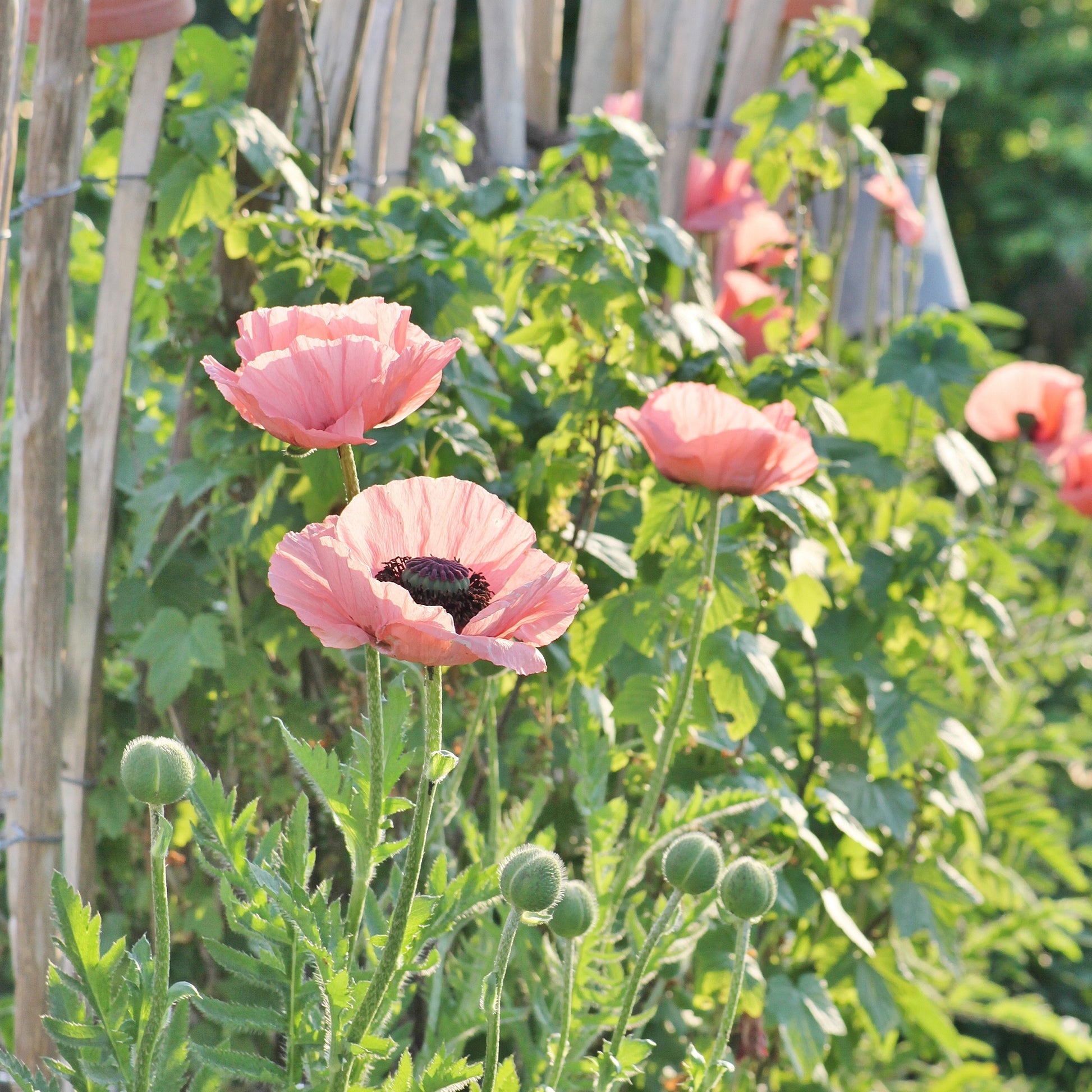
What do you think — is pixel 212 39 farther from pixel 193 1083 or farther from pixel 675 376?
pixel 193 1083

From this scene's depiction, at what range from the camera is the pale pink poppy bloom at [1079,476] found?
1.83 m

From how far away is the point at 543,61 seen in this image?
212 cm

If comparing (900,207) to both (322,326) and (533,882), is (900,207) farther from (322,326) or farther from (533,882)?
(533,882)

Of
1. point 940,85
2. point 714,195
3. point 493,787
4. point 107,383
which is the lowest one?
point 493,787

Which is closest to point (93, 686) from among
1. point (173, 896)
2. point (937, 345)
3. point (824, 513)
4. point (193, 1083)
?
point (173, 896)

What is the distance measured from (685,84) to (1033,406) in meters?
0.80

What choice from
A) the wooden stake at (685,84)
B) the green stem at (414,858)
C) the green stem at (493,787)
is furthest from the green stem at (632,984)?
the wooden stake at (685,84)

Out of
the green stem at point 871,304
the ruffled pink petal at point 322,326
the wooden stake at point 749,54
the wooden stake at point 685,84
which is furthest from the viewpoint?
the wooden stake at point 749,54

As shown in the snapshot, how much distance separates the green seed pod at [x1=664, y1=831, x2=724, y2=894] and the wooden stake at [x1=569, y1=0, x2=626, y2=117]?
5.37 ft

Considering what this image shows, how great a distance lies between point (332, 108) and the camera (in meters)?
1.38

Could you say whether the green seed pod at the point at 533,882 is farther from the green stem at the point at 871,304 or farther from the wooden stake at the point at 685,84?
the wooden stake at the point at 685,84

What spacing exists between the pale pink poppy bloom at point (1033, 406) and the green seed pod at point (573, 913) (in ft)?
4.15

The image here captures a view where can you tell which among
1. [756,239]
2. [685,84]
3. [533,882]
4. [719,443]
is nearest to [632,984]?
[533,882]

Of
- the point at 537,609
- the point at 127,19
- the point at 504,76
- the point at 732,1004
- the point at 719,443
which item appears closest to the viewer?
the point at 537,609
